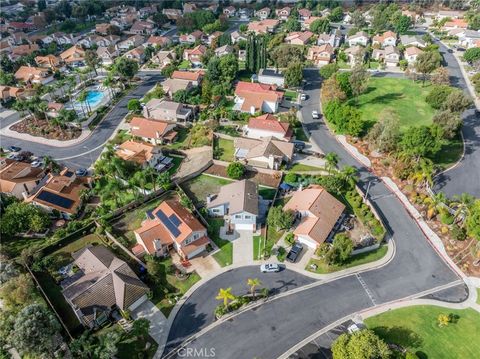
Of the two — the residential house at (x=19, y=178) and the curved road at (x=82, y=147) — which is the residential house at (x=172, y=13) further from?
the residential house at (x=19, y=178)

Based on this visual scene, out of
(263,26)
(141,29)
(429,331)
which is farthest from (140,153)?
(141,29)

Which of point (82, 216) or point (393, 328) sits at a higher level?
point (393, 328)

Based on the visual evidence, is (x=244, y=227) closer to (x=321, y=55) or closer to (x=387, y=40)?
(x=321, y=55)

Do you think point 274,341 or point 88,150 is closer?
point 274,341

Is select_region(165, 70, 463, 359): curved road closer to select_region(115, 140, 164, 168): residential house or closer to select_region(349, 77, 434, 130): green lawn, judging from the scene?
select_region(115, 140, 164, 168): residential house

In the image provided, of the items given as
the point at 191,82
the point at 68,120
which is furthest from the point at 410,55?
the point at 68,120

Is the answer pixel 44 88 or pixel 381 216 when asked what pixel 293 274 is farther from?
pixel 44 88
